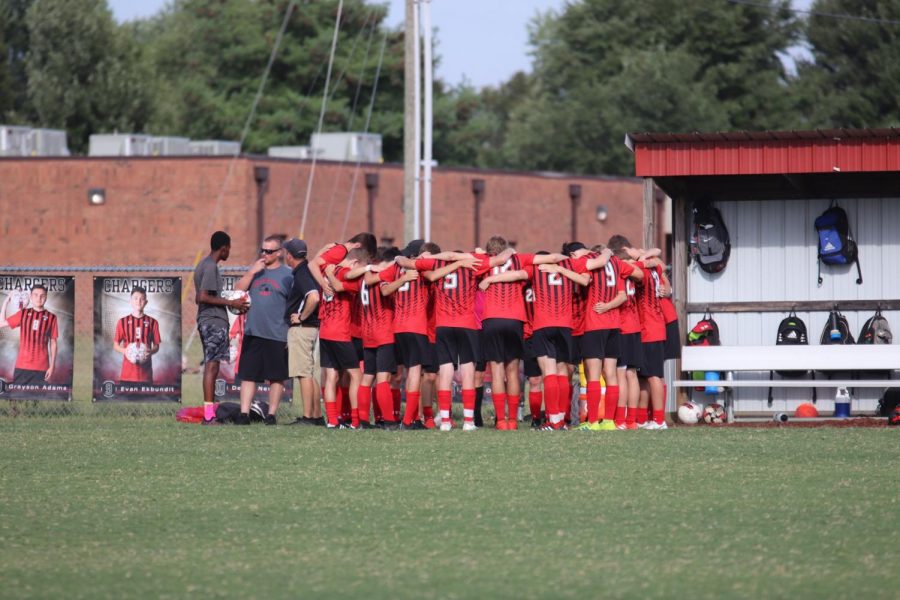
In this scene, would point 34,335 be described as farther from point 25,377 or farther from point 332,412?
point 332,412

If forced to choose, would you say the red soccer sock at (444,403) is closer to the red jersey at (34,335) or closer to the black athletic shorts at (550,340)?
the black athletic shorts at (550,340)

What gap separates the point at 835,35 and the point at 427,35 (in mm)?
43137

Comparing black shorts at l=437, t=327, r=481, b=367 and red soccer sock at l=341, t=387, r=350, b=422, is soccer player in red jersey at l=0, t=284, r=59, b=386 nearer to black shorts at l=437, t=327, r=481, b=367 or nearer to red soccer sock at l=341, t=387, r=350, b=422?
red soccer sock at l=341, t=387, r=350, b=422

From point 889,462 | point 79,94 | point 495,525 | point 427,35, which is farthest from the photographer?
point 79,94

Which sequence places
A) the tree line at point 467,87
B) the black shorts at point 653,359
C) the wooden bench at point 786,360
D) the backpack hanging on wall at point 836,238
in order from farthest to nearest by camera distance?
1. the tree line at point 467,87
2. the backpack hanging on wall at point 836,238
3. the wooden bench at point 786,360
4. the black shorts at point 653,359

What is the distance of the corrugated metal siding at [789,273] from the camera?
59.8ft

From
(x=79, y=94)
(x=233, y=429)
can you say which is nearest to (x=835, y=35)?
(x=79, y=94)

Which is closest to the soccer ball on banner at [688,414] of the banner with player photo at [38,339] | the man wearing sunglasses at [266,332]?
the man wearing sunglasses at [266,332]

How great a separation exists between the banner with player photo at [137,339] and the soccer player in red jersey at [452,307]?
433cm

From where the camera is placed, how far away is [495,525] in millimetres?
9344

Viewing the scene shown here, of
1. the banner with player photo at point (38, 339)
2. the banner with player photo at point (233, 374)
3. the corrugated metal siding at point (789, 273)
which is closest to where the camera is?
the corrugated metal siding at point (789, 273)

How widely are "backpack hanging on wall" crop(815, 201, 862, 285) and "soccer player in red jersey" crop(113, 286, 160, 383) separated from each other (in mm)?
8095

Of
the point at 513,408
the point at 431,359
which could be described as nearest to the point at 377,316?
the point at 431,359

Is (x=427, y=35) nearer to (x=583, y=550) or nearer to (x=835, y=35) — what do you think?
(x=583, y=550)
